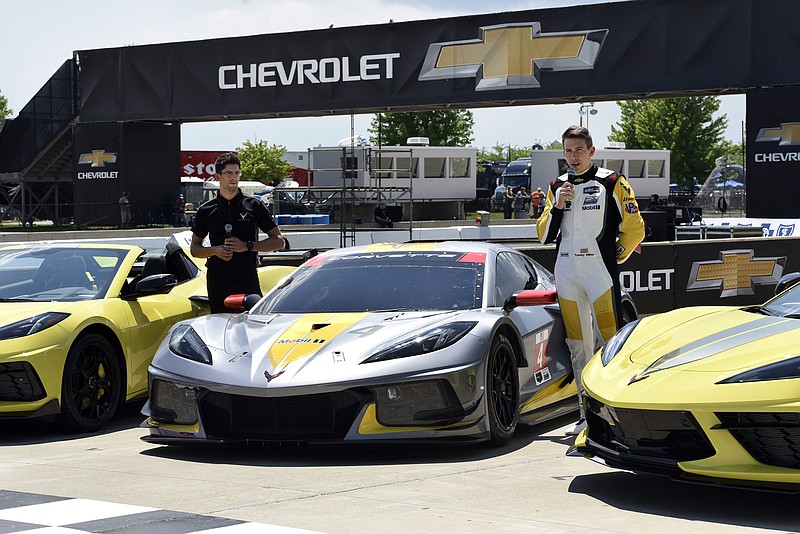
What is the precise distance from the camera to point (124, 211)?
36750 millimetres

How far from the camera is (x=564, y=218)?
24.0 ft

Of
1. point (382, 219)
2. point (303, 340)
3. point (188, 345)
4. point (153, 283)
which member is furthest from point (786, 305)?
point (382, 219)

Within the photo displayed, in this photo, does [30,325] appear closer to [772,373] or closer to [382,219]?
[772,373]

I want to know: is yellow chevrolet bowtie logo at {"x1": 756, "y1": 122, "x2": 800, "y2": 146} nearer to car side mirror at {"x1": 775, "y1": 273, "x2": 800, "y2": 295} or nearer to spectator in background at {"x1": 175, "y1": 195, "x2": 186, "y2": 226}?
spectator in background at {"x1": 175, "y1": 195, "x2": 186, "y2": 226}

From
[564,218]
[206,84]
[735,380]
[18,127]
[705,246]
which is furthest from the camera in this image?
[18,127]

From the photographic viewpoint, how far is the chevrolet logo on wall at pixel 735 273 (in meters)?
14.4

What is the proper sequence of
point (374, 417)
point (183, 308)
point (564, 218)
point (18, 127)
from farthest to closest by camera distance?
point (18, 127) < point (183, 308) < point (564, 218) < point (374, 417)

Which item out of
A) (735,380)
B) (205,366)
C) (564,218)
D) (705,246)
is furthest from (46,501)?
(705,246)

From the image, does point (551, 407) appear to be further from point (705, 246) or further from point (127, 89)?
point (127, 89)

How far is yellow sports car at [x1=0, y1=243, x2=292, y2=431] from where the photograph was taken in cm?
734

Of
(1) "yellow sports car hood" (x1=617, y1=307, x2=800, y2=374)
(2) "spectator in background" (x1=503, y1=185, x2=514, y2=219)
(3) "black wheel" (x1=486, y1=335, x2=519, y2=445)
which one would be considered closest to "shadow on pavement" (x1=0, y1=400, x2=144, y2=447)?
(3) "black wheel" (x1=486, y1=335, x2=519, y2=445)

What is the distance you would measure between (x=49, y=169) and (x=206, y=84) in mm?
13402

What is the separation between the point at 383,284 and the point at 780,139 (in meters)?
20.8

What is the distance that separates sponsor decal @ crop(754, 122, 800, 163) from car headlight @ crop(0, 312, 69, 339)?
70.2 feet
